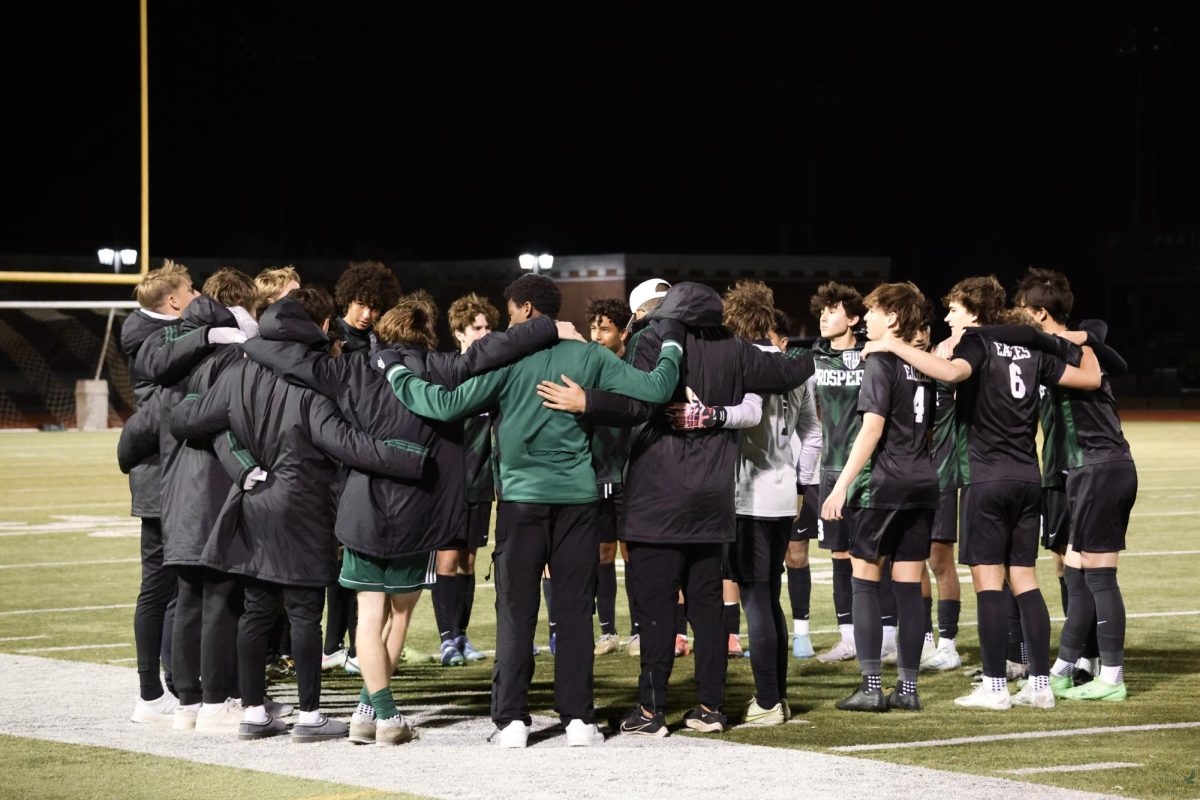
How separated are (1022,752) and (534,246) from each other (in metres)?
54.4

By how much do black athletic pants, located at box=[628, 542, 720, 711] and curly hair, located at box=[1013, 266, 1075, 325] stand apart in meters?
2.08

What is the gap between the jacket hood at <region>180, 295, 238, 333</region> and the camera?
25.6 ft

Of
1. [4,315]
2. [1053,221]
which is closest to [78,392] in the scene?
[4,315]

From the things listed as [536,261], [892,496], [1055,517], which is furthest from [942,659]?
[536,261]

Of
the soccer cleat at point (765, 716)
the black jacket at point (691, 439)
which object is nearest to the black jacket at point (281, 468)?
the black jacket at point (691, 439)

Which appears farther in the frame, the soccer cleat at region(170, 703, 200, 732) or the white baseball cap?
the white baseball cap

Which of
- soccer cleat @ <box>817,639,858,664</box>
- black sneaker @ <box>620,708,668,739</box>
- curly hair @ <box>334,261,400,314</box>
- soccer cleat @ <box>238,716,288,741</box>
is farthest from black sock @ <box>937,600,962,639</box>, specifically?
soccer cleat @ <box>238,716,288,741</box>

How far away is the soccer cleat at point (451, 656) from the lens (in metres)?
9.70

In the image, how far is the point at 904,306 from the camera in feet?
25.9

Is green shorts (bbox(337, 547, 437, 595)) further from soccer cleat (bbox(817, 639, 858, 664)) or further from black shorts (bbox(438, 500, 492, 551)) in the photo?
soccer cleat (bbox(817, 639, 858, 664))

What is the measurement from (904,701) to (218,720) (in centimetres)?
310

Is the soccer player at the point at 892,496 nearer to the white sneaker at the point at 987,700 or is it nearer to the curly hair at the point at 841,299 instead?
the white sneaker at the point at 987,700

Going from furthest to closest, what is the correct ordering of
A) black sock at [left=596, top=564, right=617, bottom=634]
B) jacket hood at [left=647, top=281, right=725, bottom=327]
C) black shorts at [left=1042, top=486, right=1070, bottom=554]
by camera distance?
black sock at [left=596, top=564, right=617, bottom=634] < black shorts at [left=1042, top=486, right=1070, bottom=554] < jacket hood at [left=647, top=281, right=725, bottom=327]

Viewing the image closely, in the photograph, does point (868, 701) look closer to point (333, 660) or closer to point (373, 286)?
point (373, 286)
